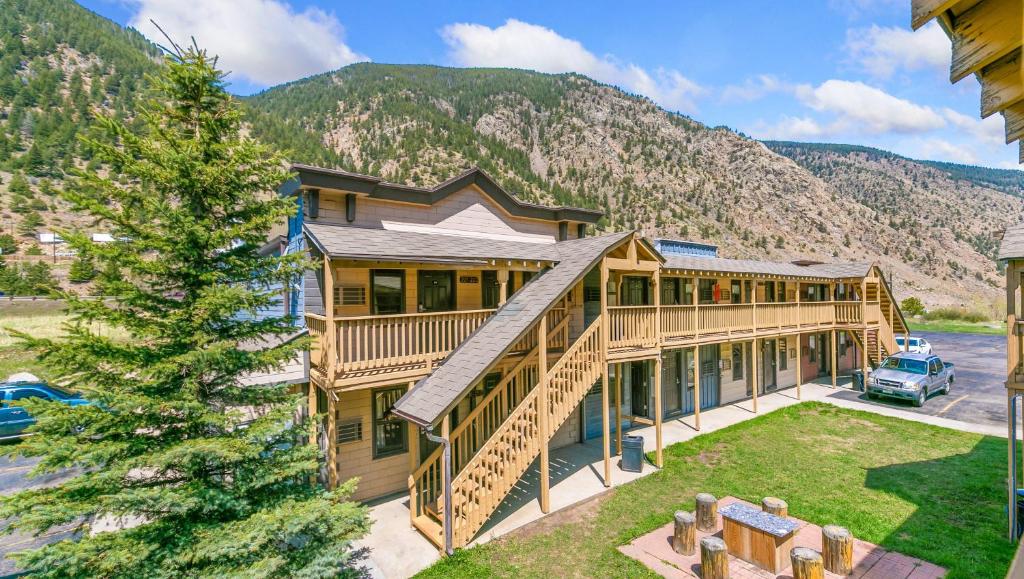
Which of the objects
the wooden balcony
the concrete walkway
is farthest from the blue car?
the wooden balcony

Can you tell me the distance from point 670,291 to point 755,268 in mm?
4544

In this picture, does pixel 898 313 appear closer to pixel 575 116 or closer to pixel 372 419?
pixel 372 419

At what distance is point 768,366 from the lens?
21.7 metres

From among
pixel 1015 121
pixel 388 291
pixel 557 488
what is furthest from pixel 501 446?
pixel 1015 121

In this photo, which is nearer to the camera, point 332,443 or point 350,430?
point 332,443

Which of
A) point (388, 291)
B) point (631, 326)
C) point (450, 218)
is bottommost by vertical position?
point (631, 326)

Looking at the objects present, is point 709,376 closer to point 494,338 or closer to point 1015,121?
point 494,338

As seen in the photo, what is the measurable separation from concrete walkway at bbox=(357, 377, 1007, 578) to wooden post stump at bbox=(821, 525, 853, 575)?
466 cm

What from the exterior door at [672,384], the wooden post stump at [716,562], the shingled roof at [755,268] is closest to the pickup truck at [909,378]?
the shingled roof at [755,268]

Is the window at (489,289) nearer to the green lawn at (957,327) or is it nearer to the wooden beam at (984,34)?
the wooden beam at (984,34)

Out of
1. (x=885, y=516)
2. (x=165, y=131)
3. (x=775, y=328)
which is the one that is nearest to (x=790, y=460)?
(x=885, y=516)

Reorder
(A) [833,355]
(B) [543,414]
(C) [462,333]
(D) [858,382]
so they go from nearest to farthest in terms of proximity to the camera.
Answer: (B) [543,414] → (C) [462,333] → (D) [858,382] → (A) [833,355]

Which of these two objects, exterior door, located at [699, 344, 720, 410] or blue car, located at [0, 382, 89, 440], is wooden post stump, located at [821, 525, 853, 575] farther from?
blue car, located at [0, 382, 89, 440]

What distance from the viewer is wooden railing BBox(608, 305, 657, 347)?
1198 cm
